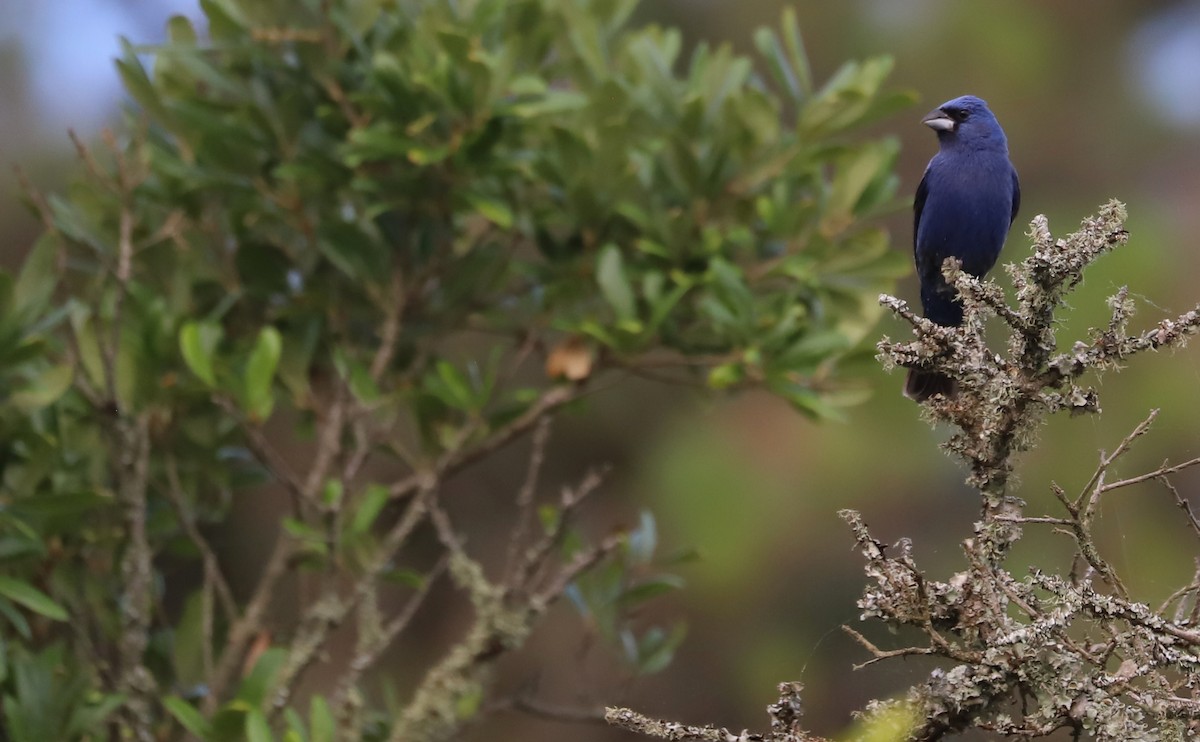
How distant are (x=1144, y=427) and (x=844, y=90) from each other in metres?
1.18

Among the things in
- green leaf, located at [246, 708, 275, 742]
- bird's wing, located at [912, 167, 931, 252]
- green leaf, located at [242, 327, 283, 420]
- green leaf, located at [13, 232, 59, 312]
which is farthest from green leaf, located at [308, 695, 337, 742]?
bird's wing, located at [912, 167, 931, 252]

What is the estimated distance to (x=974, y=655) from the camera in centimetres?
107

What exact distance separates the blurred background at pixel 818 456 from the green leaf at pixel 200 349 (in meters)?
1.57

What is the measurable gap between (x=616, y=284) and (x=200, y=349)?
2.23 feet

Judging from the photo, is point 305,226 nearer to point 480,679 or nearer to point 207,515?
point 207,515

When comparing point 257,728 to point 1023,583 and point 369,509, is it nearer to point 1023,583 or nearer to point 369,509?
point 369,509

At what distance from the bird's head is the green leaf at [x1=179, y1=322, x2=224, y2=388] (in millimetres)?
1146

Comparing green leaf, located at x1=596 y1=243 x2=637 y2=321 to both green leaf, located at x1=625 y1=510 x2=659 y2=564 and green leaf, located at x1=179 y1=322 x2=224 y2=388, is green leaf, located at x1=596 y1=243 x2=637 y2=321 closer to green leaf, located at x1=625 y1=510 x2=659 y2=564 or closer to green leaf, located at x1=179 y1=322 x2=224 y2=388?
green leaf, located at x1=625 y1=510 x2=659 y2=564

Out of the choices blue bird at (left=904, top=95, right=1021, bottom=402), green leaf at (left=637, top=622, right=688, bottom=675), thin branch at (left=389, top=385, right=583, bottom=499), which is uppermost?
thin branch at (left=389, top=385, right=583, bottom=499)

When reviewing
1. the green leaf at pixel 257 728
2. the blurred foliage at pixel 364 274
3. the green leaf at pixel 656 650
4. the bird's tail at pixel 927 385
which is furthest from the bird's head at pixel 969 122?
the green leaf at pixel 257 728

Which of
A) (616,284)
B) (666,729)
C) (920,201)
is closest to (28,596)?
(616,284)

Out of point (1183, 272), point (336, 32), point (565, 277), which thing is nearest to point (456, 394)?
point (565, 277)

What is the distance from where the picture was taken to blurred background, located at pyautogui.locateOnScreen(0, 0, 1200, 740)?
3770mm

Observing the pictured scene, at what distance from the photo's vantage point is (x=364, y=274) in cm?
231
